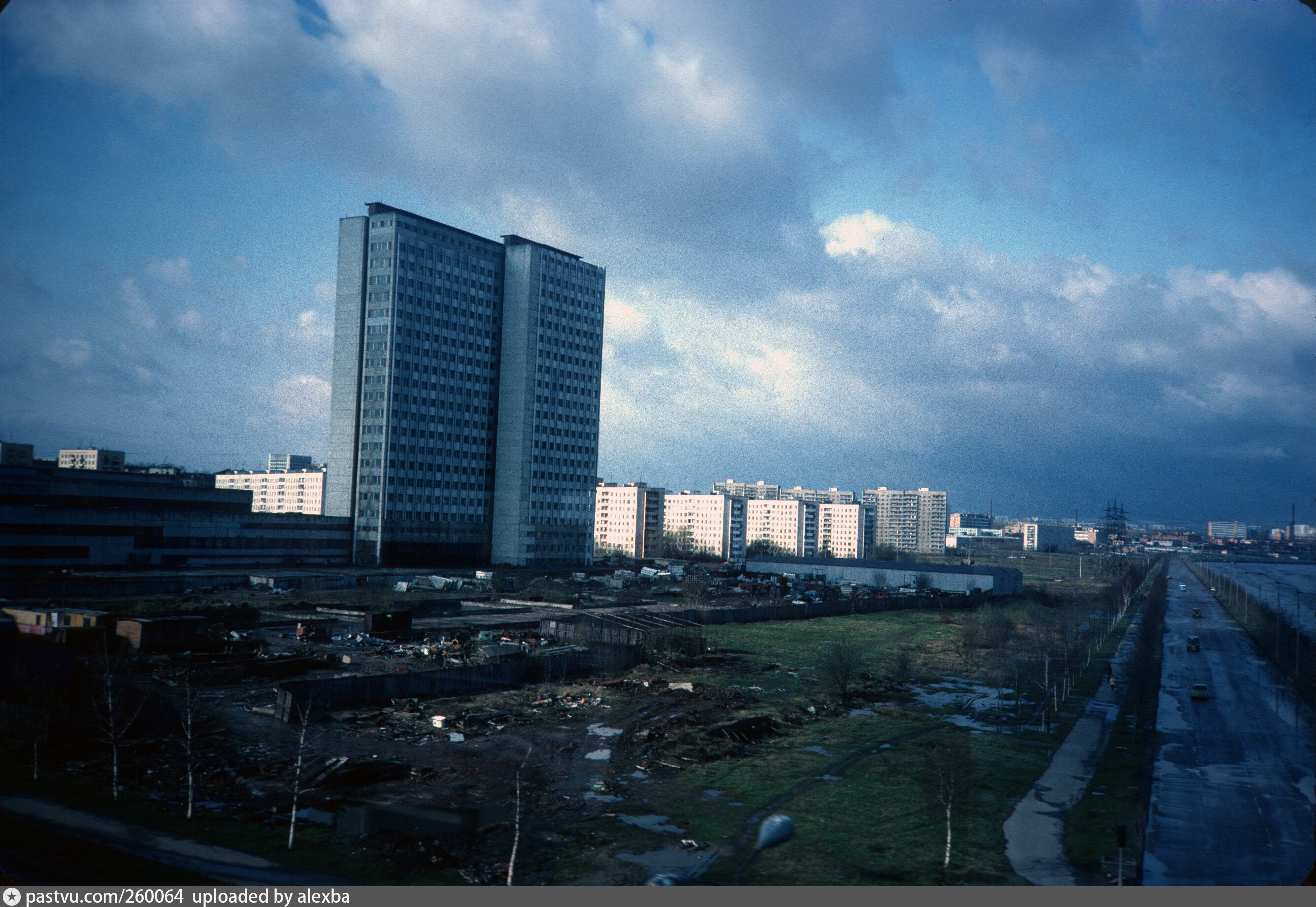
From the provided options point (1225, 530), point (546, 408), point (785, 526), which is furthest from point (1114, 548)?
point (546, 408)

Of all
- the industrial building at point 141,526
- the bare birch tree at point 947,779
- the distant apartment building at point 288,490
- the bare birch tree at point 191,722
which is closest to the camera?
the bare birch tree at point 191,722

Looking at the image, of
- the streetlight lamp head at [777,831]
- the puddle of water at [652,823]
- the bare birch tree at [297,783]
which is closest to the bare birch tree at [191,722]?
the bare birch tree at [297,783]

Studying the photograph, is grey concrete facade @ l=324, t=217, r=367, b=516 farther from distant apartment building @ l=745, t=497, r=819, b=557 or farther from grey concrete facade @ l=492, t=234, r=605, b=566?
distant apartment building @ l=745, t=497, r=819, b=557

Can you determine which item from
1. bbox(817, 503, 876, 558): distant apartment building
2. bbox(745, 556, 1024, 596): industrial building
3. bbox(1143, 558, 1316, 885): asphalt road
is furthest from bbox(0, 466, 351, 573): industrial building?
bbox(817, 503, 876, 558): distant apartment building

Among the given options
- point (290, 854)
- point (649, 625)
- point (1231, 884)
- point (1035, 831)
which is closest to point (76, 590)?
point (649, 625)

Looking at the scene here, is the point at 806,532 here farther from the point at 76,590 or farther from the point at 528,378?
the point at 76,590

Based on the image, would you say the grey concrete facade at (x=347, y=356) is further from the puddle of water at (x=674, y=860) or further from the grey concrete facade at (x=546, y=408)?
the puddle of water at (x=674, y=860)
